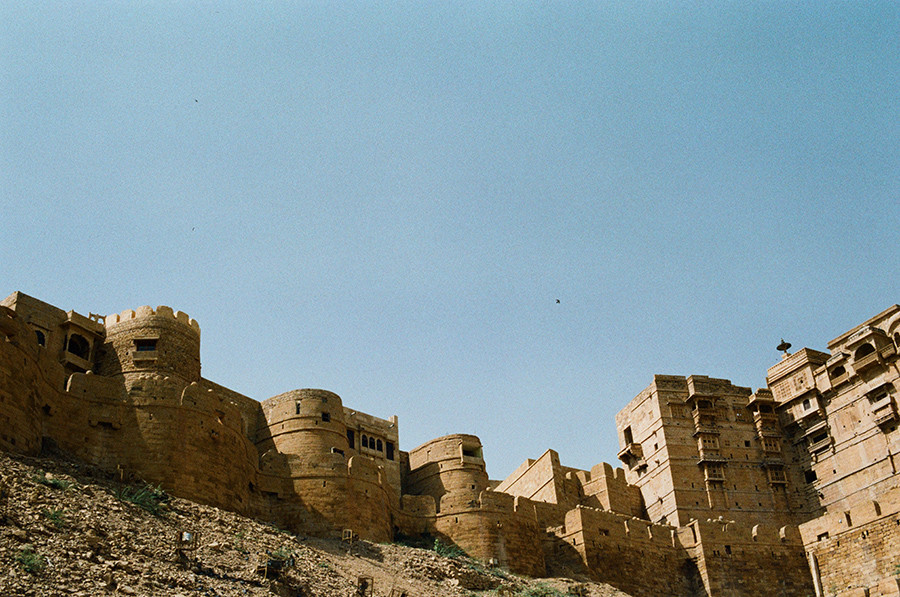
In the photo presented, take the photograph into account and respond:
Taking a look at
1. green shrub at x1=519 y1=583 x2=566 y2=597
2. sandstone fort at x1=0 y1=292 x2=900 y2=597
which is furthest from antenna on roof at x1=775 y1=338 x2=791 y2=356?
green shrub at x1=519 y1=583 x2=566 y2=597

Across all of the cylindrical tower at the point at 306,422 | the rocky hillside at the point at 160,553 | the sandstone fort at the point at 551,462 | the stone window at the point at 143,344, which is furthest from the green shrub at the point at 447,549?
Answer: the stone window at the point at 143,344

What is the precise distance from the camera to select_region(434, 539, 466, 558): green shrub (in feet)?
127

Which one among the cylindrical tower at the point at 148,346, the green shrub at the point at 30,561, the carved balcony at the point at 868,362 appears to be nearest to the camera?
the green shrub at the point at 30,561

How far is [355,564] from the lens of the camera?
1315 inches

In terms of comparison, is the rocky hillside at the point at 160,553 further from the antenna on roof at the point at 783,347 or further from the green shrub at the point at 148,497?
the antenna on roof at the point at 783,347

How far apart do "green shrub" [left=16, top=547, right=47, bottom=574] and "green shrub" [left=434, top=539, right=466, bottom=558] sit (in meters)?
18.1

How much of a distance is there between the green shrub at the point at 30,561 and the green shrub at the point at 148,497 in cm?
682

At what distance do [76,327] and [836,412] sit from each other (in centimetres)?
3776

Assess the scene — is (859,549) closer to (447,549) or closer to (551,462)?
(551,462)

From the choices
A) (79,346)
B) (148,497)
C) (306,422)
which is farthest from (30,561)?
(306,422)

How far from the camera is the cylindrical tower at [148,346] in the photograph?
1551 inches

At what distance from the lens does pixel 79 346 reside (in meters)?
40.3

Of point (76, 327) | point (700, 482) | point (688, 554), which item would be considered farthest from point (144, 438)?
point (700, 482)

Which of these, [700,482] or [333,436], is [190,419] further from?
[700,482]
